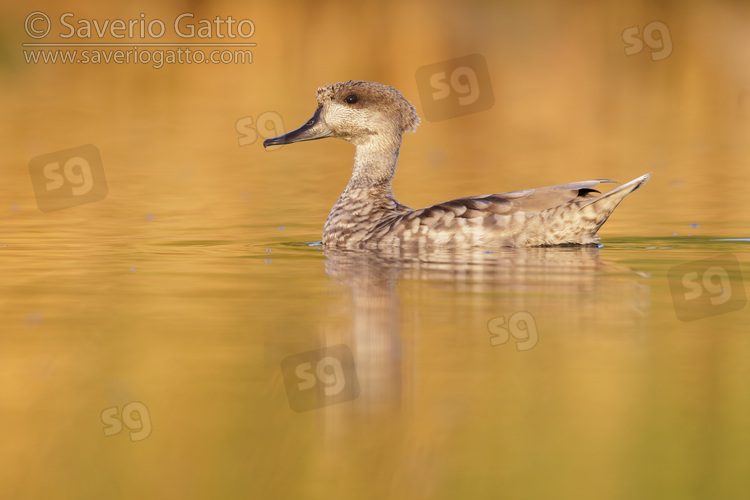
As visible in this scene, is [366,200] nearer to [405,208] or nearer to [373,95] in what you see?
[405,208]

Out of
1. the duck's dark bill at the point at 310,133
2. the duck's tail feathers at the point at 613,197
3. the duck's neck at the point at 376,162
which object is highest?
the duck's dark bill at the point at 310,133

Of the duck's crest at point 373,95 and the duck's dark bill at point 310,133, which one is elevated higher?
the duck's crest at point 373,95

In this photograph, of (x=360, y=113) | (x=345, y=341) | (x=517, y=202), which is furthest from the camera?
(x=360, y=113)

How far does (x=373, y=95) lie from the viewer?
10430 mm

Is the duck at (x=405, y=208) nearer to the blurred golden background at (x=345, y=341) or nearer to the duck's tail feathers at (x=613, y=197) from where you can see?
the duck's tail feathers at (x=613, y=197)

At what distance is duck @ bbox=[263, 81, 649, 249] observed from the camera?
30.1 ft

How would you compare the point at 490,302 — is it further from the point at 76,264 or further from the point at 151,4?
the point at 151,4

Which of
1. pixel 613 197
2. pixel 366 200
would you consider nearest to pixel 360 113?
pixel 366 200

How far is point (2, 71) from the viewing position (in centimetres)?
2644

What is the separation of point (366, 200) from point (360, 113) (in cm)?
70

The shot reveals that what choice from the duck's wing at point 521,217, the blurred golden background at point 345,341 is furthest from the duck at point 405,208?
the blurred golden background at point 345,341

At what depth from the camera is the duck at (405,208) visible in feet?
30.1

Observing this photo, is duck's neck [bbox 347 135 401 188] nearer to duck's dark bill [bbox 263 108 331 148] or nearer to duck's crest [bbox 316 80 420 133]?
duck's crest [bbox 316 80 420 133]

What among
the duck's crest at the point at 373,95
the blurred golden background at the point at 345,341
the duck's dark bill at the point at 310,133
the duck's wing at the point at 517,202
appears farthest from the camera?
the duck's dark bill at the point at 310,133
